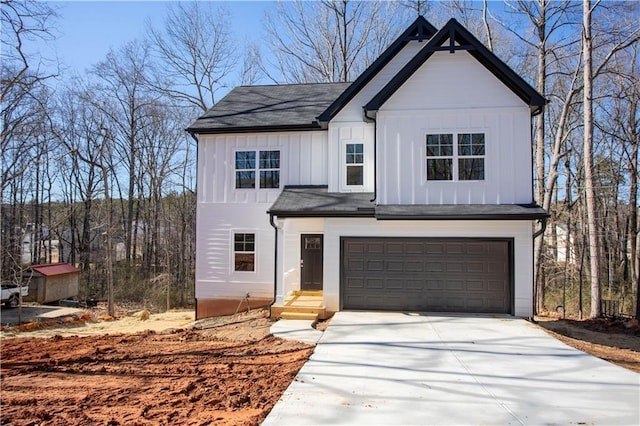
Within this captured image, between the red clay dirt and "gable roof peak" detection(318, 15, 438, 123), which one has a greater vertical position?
"gable roof peak" detection(318, 15, 438, 123)

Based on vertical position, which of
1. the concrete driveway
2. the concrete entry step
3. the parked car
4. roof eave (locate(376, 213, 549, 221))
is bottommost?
the parked car

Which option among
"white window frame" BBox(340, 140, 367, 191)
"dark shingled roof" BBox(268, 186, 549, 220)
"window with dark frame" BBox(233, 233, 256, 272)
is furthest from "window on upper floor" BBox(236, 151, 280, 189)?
"white window frame" BBox(340, 140, 367, 191)

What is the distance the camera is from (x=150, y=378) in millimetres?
5949

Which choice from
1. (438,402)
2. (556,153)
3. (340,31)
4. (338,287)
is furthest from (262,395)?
(340,31)

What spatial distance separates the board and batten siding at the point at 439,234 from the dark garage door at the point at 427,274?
0.56 ft

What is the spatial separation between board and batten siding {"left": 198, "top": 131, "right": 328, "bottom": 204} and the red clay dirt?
4988 mm

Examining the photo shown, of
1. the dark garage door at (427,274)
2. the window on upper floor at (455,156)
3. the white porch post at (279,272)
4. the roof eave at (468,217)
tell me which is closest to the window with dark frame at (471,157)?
the window on upper floor at (455,156)

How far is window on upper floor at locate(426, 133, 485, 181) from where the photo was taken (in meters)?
10.3

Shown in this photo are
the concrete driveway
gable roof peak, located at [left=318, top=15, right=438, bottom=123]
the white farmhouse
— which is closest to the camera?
the concrete driveway

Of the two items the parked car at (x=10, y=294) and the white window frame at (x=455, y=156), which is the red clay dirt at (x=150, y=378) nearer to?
the white window frame at (x=455, y=156)

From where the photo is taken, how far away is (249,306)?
12281mm

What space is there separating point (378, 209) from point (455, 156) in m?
2.66

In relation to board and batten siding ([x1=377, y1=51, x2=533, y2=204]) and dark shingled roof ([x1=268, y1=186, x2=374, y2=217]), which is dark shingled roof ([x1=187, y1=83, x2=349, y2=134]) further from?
board and batten siding ([x1=377, y1=51, x2=533, y2=204])

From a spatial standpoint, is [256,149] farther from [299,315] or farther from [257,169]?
[299,315]
